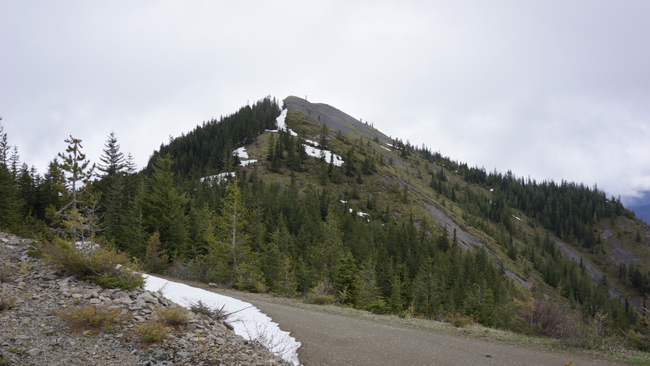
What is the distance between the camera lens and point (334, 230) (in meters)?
39.5

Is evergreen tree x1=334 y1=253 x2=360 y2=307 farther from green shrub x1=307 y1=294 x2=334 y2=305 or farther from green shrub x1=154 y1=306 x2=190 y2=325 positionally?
green shrub x1=154 y1=306 x2=190 y2=325

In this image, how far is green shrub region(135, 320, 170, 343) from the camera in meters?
5.61

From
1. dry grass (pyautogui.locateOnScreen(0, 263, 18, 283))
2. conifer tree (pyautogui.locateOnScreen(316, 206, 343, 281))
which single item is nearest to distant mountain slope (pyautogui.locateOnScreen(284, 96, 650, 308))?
conifer tree (pyautogui.locateOnScreen(316, 206, 343, 281))

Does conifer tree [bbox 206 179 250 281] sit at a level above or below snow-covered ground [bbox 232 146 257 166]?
below

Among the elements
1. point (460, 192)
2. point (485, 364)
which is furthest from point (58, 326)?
point (460, 192)

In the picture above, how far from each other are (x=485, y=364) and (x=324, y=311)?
656 centimetres

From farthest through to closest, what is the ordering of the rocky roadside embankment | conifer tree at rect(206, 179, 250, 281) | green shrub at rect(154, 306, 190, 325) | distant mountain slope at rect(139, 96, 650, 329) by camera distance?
distant mountain slope at rect(139, 96, 650, 329) < conifer tree at rect(206, 179, 250, 281) < green shrub at rect(154, 306, 190, 325) < the rocky roadside embankment

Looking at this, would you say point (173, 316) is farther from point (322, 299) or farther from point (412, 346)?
point (322, 299)

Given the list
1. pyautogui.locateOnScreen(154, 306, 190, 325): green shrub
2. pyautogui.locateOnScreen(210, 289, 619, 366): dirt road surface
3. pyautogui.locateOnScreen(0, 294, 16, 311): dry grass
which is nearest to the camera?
pyautogui.locateOnScreen(0, 294, 16, 311): dry grass

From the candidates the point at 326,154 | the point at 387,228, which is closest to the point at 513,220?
the point at 326,154

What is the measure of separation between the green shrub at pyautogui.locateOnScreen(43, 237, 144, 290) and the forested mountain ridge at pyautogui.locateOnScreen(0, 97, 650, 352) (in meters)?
1.99

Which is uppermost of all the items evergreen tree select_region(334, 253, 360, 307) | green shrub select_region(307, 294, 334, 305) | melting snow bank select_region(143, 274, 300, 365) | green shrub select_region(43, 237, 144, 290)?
green shrub select_region(43, 237, 144, 290)

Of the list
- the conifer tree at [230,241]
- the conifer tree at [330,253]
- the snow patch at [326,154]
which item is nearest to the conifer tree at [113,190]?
the conifer tree at [230,241]

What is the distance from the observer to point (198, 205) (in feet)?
173
